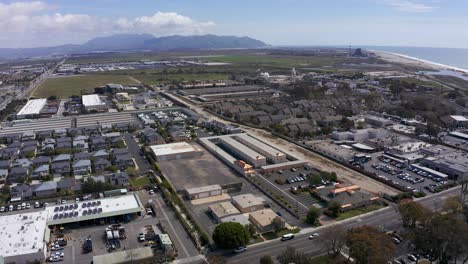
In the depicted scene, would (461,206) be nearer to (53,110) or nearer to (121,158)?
(121,158)

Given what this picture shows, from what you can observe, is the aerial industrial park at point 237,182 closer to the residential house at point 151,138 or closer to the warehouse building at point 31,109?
the residential house at point 151,138

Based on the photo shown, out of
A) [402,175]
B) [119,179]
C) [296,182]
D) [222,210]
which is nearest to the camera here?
[222,210]

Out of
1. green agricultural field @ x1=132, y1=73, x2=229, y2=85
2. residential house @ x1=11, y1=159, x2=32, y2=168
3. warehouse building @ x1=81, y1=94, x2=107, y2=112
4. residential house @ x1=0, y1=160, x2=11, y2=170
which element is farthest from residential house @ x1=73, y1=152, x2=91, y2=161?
green agricultural field @ x1=132, y1=73, x2=229, y2=85

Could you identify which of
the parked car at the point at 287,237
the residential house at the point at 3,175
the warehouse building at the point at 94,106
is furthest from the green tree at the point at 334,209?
the warehouse building at the point at 94,106

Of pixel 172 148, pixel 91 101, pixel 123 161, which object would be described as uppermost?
pixel 91 101

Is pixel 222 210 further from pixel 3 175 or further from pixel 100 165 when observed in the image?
pixel 3 175

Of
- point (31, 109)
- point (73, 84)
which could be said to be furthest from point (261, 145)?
point (73, 84)

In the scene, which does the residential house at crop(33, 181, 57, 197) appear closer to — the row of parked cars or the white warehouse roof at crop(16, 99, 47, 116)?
the row of parked cars
